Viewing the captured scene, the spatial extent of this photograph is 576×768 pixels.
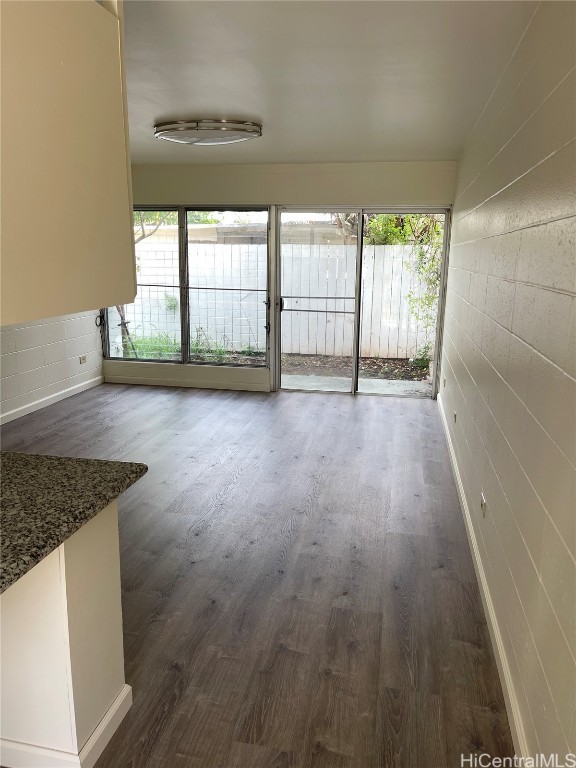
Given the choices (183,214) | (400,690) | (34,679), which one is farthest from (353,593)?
(183,214)

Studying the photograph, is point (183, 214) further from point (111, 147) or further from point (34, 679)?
point (34, 679)

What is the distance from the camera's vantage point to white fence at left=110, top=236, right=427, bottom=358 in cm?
659

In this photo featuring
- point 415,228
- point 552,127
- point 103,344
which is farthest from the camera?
point 103,344

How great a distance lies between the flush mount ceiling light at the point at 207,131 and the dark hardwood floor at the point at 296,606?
252cm

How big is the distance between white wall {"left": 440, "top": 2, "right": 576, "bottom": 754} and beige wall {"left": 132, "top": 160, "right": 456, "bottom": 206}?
2783 millimetres

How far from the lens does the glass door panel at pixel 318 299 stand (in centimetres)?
653

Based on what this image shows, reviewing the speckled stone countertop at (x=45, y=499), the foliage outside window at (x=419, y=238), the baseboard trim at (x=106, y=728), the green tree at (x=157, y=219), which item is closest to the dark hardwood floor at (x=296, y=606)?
the baseboard trim at (x=106, y=728)

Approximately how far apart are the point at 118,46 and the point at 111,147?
30cm

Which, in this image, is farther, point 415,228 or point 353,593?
point 415,228

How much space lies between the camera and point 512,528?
2205 millimetres

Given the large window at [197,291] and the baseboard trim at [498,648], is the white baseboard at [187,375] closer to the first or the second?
the large window at [197,291]

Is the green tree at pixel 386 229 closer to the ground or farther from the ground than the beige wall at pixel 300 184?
closer to the ground

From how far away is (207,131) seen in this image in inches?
174

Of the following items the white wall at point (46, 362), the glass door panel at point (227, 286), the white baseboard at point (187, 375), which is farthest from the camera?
the white baseboard at point (187, 375)
